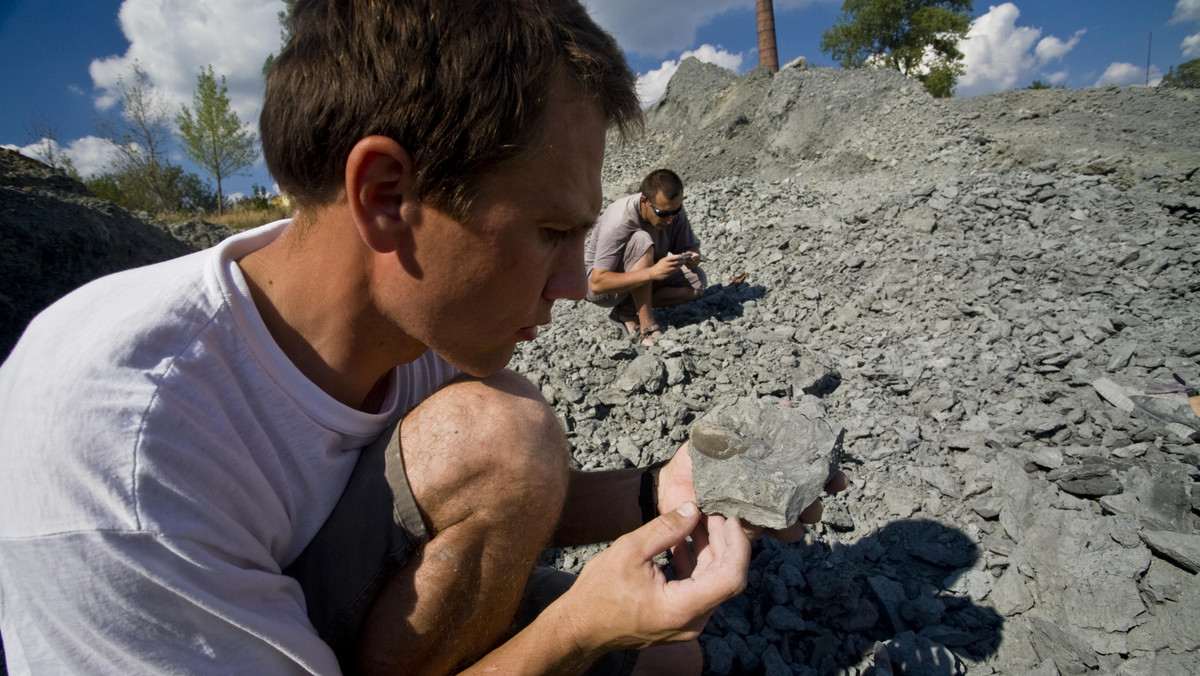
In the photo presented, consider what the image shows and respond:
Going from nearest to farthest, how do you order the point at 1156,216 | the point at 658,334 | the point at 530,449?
the point at 530,449 < the point at 658,334 < the point at 1156,216

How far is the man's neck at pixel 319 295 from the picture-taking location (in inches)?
54.3

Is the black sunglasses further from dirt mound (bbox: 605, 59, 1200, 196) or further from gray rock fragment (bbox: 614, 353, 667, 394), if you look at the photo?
dirt mound (bbox: 605, 59, 1200, 196)

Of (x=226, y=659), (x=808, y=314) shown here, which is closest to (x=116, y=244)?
(x=226, y=659)

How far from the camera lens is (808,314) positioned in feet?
16.2

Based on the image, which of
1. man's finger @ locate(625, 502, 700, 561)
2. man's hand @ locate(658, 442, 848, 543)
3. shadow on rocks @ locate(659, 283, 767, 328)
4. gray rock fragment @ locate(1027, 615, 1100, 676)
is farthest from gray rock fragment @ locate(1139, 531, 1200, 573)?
shadow on rocks @ locate(659, 283, 767, 328)

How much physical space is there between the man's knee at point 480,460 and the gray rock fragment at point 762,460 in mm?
525

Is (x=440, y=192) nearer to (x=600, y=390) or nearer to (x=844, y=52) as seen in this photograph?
(x=600, y=390)

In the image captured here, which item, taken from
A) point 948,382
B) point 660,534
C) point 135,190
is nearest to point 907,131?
point 948,382

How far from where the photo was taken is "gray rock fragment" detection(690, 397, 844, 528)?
176cm

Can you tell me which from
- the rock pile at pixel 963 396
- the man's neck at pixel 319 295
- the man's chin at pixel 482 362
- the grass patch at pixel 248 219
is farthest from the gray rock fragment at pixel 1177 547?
the grass patch at pixel 248 219

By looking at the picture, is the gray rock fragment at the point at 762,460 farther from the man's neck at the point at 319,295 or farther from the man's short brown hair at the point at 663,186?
the man's short brown hair at the point at 663,186

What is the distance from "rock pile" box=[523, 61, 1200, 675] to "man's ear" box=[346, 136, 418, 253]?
176cm

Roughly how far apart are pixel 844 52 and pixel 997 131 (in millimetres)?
22185

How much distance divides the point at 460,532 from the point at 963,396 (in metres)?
3.05
